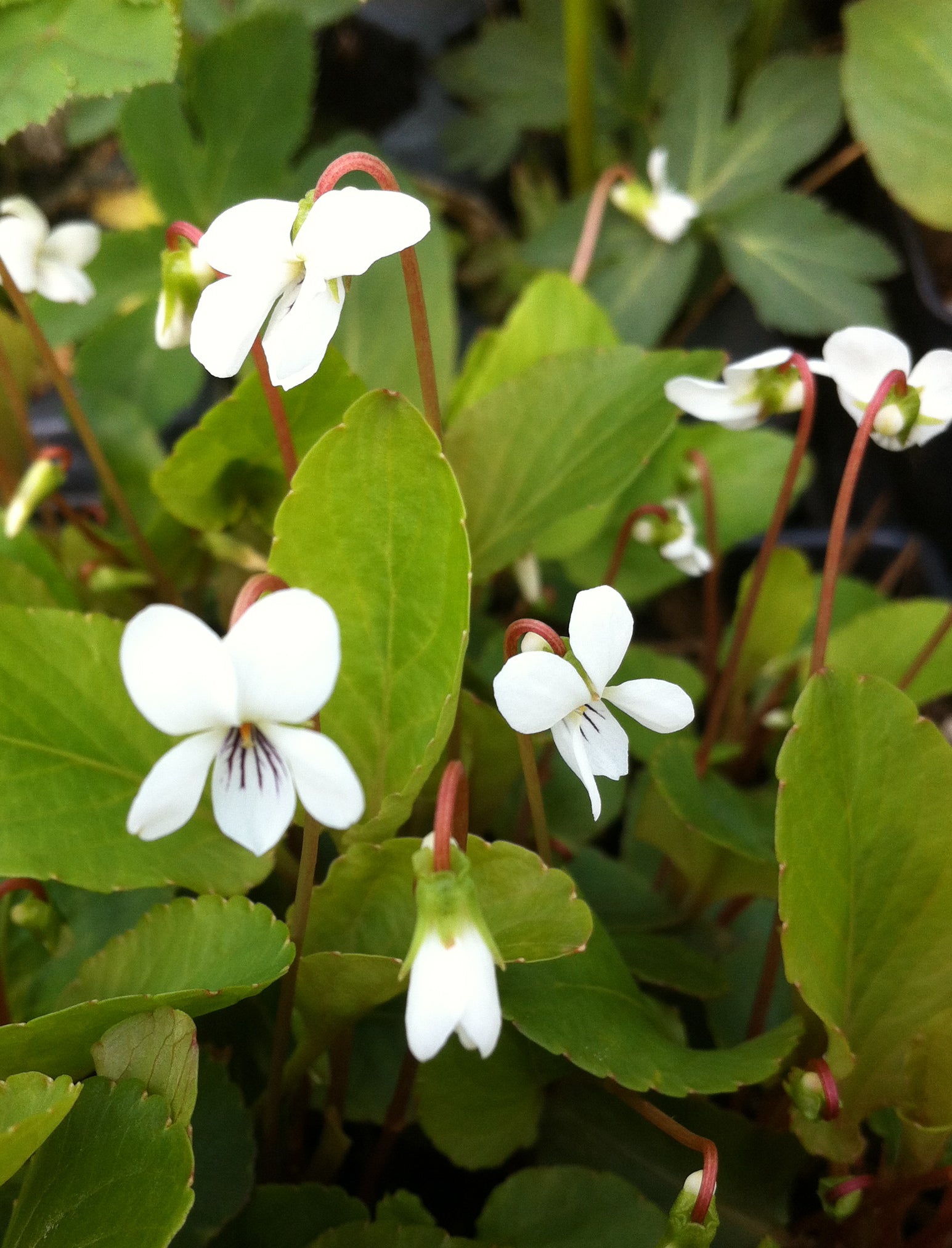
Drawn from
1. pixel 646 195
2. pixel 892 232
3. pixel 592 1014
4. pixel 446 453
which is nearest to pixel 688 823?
pixel 592 1014

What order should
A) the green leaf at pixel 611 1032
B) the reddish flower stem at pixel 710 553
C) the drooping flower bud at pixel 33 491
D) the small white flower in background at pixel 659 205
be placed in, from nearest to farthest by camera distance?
the green leaf at pixel 611 1032, the drooping flower bud at pixel 33 491, the reddish flower stem at pixel 710 553, the small white flower in background at pixel 659 205

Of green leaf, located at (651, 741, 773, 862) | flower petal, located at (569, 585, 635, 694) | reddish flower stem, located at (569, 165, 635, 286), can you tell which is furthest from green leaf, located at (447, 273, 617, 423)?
flower petal, located at (569, 585, 635, 694)

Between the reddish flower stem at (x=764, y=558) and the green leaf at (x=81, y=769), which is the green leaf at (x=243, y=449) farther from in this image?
the reddish flower stem at (x=764, y=558)

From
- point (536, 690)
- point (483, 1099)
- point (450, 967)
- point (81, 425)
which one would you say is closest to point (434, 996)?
point (450, 967)

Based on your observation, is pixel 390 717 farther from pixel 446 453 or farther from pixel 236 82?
pixel 236 82

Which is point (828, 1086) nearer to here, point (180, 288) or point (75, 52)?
point (180, 288)

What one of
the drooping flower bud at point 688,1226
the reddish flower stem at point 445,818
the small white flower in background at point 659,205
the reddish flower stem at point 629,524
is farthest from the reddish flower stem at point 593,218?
the drooping flower bud at point 688,1226

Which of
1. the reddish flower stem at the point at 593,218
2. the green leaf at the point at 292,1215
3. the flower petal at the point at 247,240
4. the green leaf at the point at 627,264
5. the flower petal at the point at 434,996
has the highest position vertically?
the flower petal at the point at 247,240
